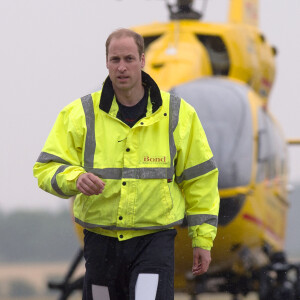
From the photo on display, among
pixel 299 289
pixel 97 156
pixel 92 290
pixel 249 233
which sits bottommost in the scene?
pixel 299 289

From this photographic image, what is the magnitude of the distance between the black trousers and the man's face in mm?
595

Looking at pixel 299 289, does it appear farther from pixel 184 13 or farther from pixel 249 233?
pixel 184 13

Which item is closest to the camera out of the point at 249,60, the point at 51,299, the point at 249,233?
the point at 249,233

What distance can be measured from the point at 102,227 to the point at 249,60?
19.9ft

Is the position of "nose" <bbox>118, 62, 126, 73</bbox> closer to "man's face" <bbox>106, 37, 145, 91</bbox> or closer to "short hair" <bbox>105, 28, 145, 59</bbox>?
"man's face" <bbox>106, 37, 145, 91</bbox>

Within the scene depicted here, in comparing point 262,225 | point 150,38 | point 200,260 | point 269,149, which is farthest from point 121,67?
point 150,38

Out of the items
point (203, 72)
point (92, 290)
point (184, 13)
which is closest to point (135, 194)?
point (92, 290)

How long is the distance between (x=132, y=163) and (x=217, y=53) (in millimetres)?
5899

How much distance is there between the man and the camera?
3605 millimetres

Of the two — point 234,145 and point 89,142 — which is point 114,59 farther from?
point 234,145

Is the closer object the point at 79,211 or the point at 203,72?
the point at 79,211

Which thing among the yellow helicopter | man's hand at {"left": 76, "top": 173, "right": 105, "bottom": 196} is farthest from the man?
the yellow helicopter

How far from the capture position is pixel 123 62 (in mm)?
3594

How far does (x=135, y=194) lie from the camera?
3607mm
